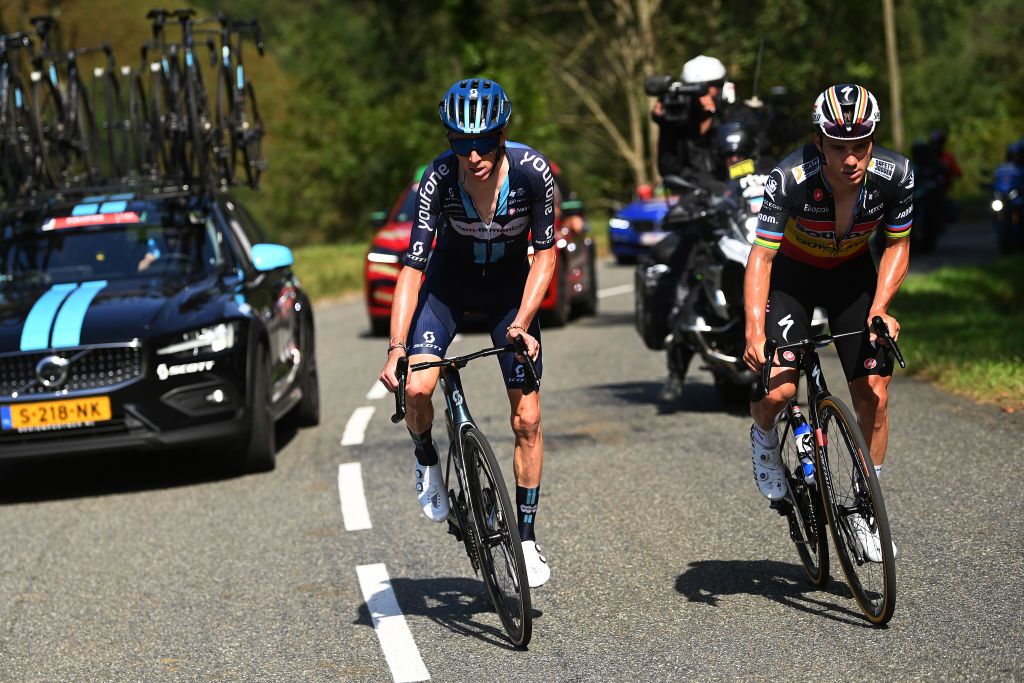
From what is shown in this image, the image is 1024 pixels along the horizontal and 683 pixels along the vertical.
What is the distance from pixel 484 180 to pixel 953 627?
2336mm

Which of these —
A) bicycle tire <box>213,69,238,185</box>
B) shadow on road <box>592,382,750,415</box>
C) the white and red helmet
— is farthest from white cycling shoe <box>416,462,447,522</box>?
bicycle tire <box>213,69,238,185</box>

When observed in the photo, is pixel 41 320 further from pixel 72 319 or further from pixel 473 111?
pixel 473 111

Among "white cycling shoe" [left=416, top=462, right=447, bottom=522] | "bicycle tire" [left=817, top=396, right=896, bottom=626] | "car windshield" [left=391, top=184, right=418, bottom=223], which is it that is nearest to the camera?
"bicycle tire" [left=817, top=396, right=896, bottom=626]

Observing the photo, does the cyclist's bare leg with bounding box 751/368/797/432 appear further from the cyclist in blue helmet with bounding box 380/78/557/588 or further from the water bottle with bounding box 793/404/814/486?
the cyclist in blue helmet with bounding box 380/78/557/588

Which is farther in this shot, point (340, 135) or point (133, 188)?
point (340, 135)

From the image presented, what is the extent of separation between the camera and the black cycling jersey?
19.4ft

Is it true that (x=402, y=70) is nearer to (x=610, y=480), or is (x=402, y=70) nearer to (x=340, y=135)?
(x=340, y=135)

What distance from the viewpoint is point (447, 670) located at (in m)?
5.50

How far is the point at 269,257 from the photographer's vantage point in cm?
1017

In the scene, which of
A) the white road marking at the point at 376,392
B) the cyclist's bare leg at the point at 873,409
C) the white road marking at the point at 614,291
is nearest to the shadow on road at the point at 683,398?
the white road marking at the point at 376,392

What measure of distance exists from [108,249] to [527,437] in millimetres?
5218

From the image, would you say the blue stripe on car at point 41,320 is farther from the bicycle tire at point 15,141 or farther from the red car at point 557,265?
the red car at point 557,265

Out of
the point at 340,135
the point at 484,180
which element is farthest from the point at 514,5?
the point at 484,180

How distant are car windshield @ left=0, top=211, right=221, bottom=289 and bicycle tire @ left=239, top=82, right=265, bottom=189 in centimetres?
A: 233
